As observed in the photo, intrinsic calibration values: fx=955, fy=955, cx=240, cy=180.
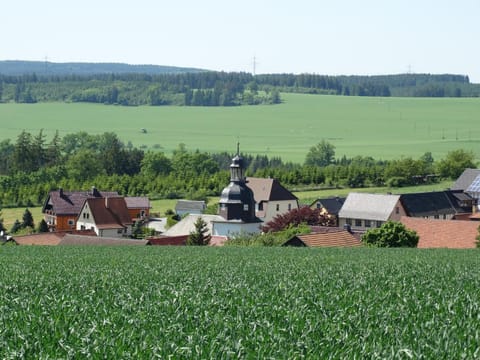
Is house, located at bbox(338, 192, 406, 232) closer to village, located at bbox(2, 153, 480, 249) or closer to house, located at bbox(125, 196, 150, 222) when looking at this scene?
village, located at bbox(2, 153, 480, 249)

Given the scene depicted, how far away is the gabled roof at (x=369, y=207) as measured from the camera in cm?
7788

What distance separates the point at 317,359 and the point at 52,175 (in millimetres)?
112995

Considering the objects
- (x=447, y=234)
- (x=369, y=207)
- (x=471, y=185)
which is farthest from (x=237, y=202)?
(x=471, y=185)

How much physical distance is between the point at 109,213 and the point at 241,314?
64.6 metres

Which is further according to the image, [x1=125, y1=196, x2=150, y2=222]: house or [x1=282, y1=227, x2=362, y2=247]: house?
[x1=125, y1=196, x2=150, y2=222]: house

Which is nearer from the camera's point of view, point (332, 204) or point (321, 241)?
point (321, 241)

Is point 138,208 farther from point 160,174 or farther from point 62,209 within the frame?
point 160,174

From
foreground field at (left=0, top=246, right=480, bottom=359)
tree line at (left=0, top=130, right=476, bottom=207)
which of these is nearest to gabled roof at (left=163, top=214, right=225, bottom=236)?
tree line at (left=0, top=130, right=476, bottom=207)

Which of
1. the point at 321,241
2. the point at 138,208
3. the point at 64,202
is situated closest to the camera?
the point at 321,241

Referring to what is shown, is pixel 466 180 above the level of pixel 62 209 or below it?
above

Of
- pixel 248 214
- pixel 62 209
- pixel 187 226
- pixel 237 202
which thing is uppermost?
pixel 237 202

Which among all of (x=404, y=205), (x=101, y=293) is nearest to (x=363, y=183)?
(x=404, y=205)

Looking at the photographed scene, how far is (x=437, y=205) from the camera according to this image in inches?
3339

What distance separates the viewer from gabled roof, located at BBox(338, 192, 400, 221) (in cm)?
7788
